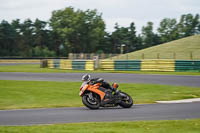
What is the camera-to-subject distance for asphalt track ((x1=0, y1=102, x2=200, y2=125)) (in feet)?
33.9

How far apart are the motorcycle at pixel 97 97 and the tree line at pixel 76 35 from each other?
2975 inches

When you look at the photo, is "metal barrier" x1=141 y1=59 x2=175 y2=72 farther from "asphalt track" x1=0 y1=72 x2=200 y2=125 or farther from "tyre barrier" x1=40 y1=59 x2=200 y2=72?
"asphalt track" x1=0 y1=72 x2=200 y2=125

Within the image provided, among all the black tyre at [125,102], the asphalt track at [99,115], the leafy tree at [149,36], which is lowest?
the asphalt track at [99,115]

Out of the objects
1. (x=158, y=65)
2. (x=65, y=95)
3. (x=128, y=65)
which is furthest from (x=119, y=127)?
(x=128, y=65)

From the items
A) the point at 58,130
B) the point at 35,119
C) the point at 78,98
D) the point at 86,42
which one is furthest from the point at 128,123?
the point at 86,42

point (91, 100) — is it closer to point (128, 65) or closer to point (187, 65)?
point (187, 65)

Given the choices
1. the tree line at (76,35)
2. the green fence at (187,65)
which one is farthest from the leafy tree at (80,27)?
the green fence at (187,65)

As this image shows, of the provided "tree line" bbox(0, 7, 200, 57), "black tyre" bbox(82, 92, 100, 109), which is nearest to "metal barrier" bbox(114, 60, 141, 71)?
"black tyre" bbox(82, 92, 100, 109)

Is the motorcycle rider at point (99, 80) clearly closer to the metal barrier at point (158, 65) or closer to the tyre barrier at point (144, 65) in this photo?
the tyre barrier at point (144, 65)

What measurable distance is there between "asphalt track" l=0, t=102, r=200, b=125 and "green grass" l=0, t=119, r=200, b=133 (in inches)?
30.5

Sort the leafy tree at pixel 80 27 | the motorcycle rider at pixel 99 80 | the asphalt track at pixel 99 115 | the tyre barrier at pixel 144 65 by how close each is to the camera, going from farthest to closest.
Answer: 1. the leafy tree at pixel 80 27
2. the tyre barrier at pixel 144 65
3. the motorcycle rider at pixel 99 80
4. the asphalt track at pixel 99 115

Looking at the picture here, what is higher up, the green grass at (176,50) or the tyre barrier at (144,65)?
the green grass at (176,50)

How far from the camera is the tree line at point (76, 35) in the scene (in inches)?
3671

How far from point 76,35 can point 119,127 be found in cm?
8654
